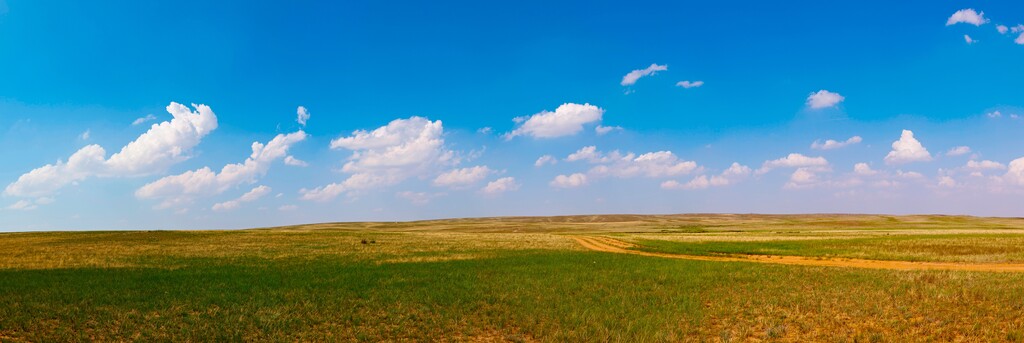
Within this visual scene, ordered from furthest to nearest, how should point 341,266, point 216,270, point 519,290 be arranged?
point 341,266, point 216,270, point 519,290

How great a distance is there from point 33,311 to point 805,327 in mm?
26144

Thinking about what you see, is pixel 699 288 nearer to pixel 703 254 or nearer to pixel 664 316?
pixel 664 316

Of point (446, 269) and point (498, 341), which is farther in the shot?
point (446, 269)

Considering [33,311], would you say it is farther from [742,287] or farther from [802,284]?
[802,284]

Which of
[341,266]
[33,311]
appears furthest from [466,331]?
[341,266]

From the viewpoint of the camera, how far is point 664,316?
1862 cm

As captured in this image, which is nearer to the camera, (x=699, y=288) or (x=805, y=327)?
(x=805, y=327)

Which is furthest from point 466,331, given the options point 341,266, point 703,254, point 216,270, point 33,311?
point 703,254

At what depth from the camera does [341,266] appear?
32.7m

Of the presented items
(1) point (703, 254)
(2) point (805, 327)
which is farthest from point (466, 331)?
(1) point (703, 254)

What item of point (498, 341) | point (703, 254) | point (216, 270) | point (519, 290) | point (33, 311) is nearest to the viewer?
point (498, 341)

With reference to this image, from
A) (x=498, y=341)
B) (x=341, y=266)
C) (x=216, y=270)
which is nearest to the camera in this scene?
(x=498, y=341)

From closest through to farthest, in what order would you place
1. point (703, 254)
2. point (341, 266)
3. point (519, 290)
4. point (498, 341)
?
point (498, 341) → point (519, 290) → point (341, 266) → point (703, 254)

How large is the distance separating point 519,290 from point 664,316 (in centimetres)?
686
